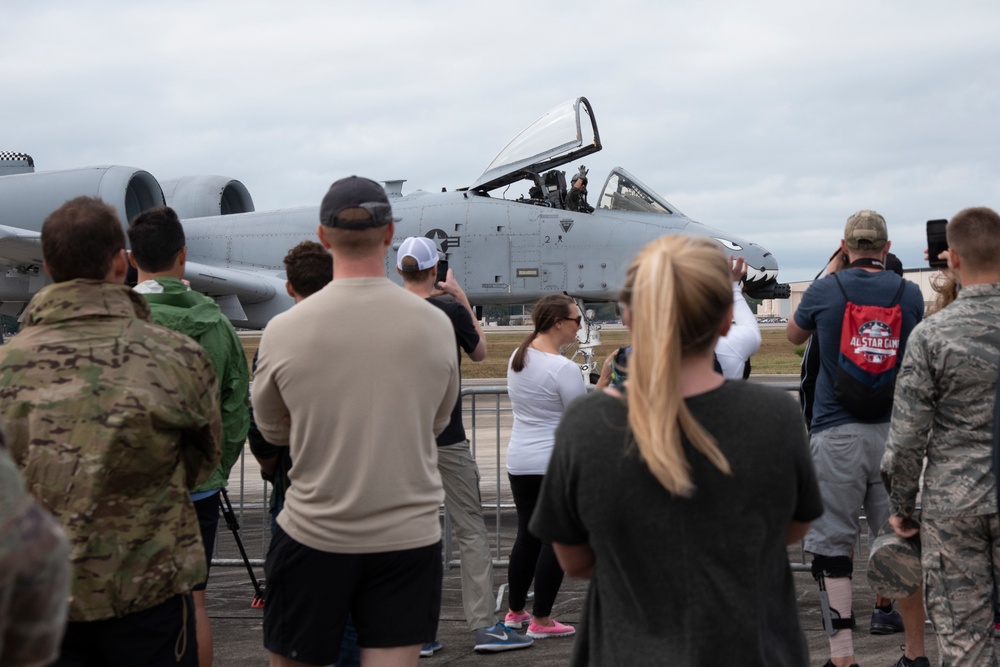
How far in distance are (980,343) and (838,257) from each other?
165cm

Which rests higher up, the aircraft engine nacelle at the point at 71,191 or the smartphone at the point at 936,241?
the aircraft engine nacelle at the point at 71,191

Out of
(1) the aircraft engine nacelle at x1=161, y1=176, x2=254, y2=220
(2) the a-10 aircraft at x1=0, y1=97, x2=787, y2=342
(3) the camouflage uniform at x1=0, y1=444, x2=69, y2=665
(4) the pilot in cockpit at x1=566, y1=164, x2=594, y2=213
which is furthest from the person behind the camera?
(1) the aircraft engine nacelle at x1=161, y1=176, x2=254, y2=220

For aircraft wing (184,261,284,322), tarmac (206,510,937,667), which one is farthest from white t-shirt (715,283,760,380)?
aircraft wing (184,261,284,322)

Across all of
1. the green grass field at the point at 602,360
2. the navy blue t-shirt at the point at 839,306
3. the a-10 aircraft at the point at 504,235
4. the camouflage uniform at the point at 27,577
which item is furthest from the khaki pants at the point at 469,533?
the green grass field at the point at 602,360

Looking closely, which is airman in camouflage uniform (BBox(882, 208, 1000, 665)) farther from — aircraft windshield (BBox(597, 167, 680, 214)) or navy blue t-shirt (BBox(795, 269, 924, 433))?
aircraft windshield (BBox(597, 167, 680, 214))

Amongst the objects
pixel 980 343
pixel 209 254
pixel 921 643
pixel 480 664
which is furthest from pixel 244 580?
pixel 209 254

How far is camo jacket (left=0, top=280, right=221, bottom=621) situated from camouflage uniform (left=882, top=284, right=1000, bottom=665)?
2.37 metres

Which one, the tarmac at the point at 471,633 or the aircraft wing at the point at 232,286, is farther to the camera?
the aircraft wing at the point at 232,286

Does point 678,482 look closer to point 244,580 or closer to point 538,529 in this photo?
point 538,529

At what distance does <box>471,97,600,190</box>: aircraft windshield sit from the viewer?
1672 cm

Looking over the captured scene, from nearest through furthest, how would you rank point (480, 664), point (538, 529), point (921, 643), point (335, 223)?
point (538, 529), point (335, 223), point (921, 643), point (480, 664)

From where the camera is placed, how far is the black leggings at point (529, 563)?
519 centimetres

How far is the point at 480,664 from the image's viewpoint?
501 centimetres

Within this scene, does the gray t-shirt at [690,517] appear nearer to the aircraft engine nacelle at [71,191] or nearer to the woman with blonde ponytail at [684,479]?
the woman with blonde ponytail at [684,479]
